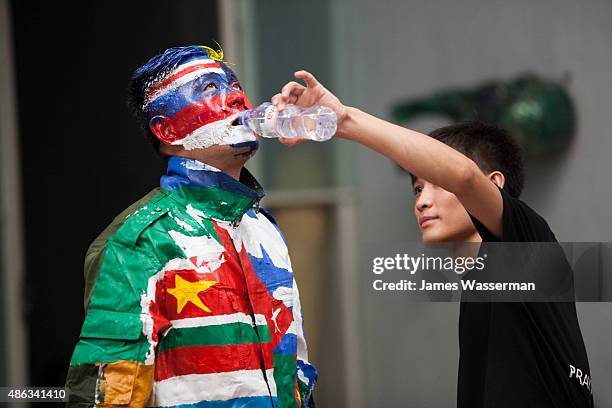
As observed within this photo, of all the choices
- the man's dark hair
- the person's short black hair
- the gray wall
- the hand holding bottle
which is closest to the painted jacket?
the man's dark hair

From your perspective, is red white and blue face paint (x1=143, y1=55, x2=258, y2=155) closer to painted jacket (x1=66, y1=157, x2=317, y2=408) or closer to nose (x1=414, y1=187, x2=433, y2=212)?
painted jacket (x1=66, y1=157, x2=317, y2=408)

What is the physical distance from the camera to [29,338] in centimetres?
433

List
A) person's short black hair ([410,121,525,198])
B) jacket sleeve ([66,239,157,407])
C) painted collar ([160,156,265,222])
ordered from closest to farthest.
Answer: jacket sleeve ([66,239,157,407]) → painted collar ([160,156,265,222]) → person's short black hair ([410,121,525,198])

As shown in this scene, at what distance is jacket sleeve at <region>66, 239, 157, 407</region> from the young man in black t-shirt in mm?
473

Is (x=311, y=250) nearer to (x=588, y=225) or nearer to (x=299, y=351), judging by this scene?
(x=588, y=225)

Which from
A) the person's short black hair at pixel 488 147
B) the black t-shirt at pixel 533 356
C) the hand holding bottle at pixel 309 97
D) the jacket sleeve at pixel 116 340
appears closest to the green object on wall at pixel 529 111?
the person's short black hair at pixel 488 147

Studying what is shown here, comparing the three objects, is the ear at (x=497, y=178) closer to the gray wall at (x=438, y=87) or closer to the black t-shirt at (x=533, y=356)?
the black t-shirt at (x=533, y=356)

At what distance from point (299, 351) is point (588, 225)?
1.63 meters

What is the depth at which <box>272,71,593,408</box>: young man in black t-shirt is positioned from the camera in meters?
2.02

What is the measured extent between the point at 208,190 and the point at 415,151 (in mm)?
509

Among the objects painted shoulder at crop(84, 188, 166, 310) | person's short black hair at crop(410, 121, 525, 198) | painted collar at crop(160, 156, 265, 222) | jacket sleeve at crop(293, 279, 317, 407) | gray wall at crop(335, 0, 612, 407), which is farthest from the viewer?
gray wall at crop(335, 0, 612, 407)

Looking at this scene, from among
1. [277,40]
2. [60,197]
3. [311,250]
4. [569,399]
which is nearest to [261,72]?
[277,40]

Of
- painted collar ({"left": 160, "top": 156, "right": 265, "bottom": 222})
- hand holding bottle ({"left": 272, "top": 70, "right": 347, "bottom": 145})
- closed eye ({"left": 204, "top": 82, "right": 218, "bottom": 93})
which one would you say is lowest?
painted collar ({"left": 160, "top": 156, "right": 265, "bottom": 222})

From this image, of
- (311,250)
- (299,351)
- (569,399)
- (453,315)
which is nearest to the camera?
(569,399)
